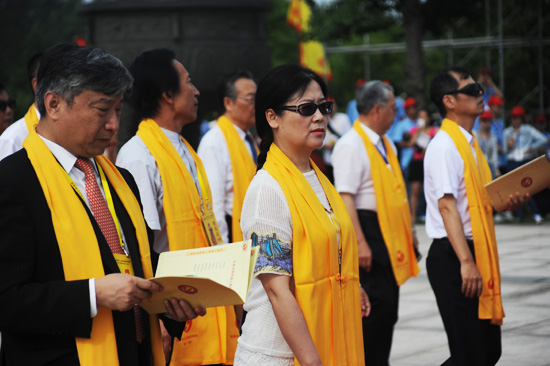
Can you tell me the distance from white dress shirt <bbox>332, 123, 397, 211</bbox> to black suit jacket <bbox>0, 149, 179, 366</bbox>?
3.35 metres

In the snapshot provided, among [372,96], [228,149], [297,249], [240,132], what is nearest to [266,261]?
[297,249]

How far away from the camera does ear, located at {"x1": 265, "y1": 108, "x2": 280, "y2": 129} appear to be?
3592 millimetres

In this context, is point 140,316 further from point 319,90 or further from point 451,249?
point 451,249

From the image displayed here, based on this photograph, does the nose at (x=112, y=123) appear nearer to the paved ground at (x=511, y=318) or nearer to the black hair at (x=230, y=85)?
the paved ground at (x=511, y=318)

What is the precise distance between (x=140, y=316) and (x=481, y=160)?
2.96 meters

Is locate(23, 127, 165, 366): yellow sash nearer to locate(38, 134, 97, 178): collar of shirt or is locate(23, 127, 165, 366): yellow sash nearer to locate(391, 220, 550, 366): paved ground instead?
locate(38, 134, 97, 178): collar of shirt

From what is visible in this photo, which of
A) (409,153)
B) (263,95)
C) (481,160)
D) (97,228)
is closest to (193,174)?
(263,95)

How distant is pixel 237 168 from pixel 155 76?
1596mm

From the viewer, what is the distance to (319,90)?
3.61 meters

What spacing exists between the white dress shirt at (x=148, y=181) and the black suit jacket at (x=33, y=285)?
170cm

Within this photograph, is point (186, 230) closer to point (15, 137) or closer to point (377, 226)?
point (15, 137)

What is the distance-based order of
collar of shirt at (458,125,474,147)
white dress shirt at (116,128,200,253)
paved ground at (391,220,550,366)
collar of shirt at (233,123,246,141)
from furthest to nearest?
collar of shirt at (233,123,246,141) → paved ground at (391,220,550,366) → collar of shirt at (458,125,474,147) → white dress shirt at (116,128,200,253)

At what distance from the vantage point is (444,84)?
5.37 meters

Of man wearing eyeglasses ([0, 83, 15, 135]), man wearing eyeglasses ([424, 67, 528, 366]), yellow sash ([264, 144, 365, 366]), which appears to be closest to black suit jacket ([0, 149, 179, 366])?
yellow sash ([264, 144, 365, 366])
